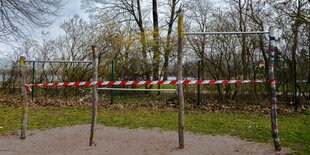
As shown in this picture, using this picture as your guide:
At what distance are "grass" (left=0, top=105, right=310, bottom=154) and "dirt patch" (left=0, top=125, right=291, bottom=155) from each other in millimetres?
476

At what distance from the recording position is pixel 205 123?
5.82 meters

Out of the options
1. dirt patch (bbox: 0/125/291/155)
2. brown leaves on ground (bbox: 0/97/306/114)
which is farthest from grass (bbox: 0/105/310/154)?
brown leaves on ground (bbox: 0/97/306/114)

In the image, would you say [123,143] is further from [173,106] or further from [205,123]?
[173,106]

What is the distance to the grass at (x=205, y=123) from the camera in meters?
4.57

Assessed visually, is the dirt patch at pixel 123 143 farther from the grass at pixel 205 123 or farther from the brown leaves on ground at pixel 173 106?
the brown leaves on ground at pixel 173 106

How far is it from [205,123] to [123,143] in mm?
2608

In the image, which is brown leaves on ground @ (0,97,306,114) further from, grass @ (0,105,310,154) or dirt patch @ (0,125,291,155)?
dirt patch @ (0,125,291,155)

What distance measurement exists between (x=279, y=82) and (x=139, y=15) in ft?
30.7

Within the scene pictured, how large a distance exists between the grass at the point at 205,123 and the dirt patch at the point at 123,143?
1.56 ft

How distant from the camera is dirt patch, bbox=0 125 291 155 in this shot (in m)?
3.66

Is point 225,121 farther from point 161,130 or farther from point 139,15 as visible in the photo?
point 139,15

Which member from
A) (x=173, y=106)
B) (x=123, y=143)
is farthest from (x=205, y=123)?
(x=173, y=106)

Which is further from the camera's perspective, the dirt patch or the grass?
the grass

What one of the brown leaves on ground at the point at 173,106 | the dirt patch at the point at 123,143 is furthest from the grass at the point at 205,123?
the brown leaves on ground at the point at 173,106
